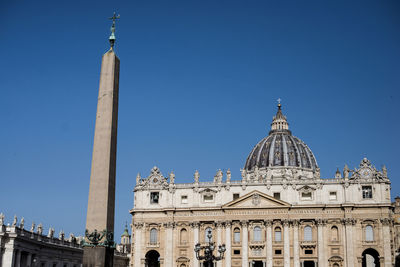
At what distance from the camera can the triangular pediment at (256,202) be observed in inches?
2677

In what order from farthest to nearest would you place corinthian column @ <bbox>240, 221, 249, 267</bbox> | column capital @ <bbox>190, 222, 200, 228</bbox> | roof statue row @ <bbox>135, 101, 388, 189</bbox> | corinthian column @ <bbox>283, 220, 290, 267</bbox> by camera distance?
1. roof statue row @ <bbox>135, 101, 388, 189</bbox>
2. column capital @ <bbox>190, 222, 200, 228</bbox>
3. corinthian column @ <bbox>240, 221, 249, 267</bbox>
4. corinthian column @ <bbox>283, 220, 290, 267</bbox>

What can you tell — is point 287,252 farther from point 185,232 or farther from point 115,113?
point 115,113

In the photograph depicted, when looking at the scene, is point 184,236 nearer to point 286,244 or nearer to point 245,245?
point 245,245

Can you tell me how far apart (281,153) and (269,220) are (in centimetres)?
2912

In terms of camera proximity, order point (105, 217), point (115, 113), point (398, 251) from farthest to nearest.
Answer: point (398, 251)
point (115, 113)
point (105, 217)

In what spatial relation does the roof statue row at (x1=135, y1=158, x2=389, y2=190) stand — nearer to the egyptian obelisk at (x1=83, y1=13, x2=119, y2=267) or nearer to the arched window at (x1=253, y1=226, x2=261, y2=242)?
the arched window at (x1=253, y1=226, x2=261, y2=242)

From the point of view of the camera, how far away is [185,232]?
2785 inches

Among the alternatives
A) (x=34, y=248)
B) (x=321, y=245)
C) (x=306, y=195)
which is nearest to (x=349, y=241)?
(x=321, y=245)

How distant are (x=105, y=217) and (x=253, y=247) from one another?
165 ft

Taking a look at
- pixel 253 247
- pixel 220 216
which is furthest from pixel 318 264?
pixel 220 216

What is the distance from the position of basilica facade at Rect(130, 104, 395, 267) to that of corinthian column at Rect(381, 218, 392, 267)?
12 cm

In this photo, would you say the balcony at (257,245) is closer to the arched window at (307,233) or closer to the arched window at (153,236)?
the arched window at (307,233)

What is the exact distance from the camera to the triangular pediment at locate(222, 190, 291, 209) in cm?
6800

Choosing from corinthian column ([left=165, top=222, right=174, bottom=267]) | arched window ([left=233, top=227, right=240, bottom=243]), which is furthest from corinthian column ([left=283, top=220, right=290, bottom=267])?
corinthian column ([left=165, top=222, right=174, bottom=267])
